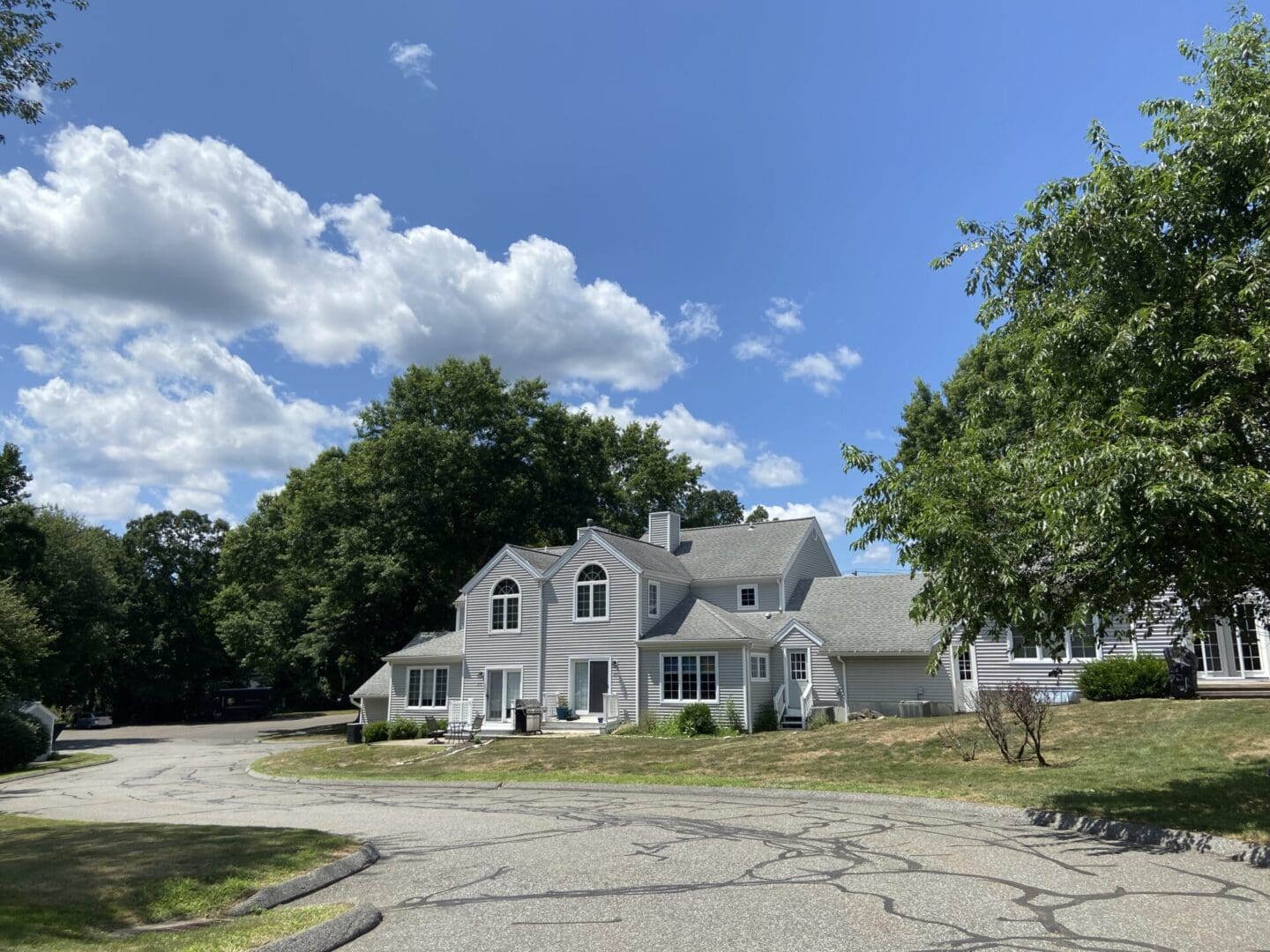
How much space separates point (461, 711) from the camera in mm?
33156

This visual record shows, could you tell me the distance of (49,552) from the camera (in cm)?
4828

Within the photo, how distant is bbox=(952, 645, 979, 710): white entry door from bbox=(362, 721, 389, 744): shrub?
20527 millimetres

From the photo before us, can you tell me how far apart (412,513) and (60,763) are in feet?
55.2

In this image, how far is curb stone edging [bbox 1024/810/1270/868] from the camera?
30.4 ft

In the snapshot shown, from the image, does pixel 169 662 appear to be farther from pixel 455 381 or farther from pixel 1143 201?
pixel 1143 201

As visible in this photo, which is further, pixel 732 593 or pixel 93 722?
pixel 93 722

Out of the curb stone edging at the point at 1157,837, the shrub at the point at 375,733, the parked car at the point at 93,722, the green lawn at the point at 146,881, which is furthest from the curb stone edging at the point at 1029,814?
the parked car at the point at 93,722

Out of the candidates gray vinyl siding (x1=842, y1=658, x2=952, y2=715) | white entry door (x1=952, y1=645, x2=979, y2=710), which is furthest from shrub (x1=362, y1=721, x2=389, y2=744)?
white entry door (x1=952, y1=645, x2=979, y2=710)

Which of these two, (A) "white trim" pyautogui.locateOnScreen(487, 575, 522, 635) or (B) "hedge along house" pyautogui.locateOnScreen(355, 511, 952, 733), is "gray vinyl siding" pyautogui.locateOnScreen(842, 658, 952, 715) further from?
(A) "white trim" pyautogui.locateOnScreen(487, 575, 522, 635)

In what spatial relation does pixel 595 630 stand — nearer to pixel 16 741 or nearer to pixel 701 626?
pixel 701 626

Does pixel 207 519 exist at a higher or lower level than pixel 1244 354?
higher

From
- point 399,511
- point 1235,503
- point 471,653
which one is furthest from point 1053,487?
point 399,511

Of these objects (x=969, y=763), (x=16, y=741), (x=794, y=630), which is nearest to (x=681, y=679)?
(x=794, y=630)

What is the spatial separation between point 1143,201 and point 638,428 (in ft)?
146
